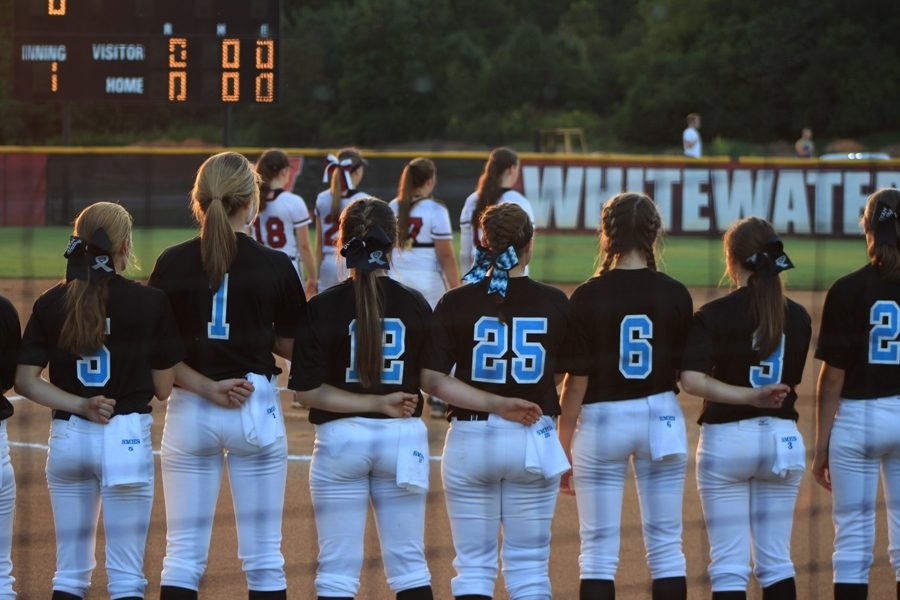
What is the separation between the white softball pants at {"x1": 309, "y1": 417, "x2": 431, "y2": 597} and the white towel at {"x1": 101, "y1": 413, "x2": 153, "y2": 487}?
1.90 ft

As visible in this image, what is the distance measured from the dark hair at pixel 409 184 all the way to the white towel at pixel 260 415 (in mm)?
3616

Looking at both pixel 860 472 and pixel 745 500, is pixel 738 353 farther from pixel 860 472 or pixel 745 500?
pixel 860 472

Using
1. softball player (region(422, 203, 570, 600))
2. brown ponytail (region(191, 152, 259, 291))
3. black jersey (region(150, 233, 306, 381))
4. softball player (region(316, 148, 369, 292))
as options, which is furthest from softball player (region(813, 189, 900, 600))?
softball player (region(316, 148, 369, 292))

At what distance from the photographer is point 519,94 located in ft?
148

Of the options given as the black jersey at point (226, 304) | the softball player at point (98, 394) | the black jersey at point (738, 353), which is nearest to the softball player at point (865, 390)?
the black jersey at point (738, 353)

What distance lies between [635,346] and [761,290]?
0.50 meters

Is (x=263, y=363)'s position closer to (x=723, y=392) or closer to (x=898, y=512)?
(x=723, y=392)

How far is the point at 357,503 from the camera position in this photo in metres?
4.34

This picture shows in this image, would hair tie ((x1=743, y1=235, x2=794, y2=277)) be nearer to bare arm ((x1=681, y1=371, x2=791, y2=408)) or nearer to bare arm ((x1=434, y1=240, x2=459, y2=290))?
bare arm ((x1=681, y1=371, x2=791, y2=408))

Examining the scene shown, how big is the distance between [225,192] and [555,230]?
1662 cm

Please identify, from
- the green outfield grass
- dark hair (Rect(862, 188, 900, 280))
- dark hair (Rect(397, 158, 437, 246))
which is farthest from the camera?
the green outfield grass

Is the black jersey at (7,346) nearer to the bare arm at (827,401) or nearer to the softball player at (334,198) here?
the bare arm at (827,401)

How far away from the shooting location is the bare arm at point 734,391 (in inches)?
177

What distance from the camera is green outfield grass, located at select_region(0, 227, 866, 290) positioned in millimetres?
17344
